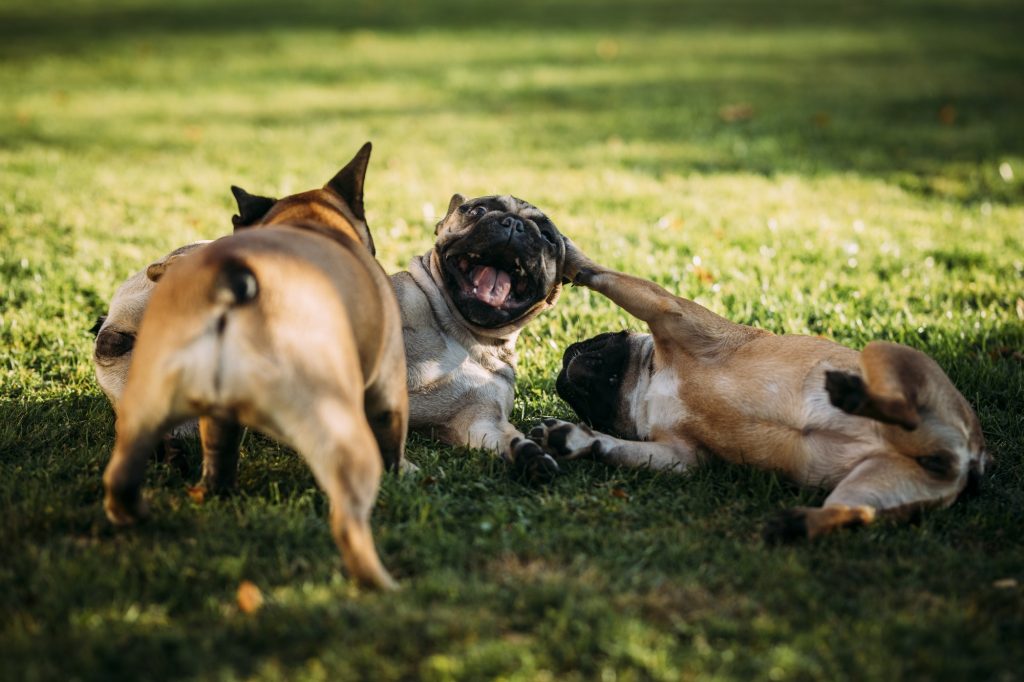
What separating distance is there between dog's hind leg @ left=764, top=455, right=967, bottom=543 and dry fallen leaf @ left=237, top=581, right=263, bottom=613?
196 cm

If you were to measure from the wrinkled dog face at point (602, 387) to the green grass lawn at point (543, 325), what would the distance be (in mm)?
267

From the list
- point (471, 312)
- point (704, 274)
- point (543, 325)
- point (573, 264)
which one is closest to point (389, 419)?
point (471, 312)

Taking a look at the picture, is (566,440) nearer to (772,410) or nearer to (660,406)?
(660,406)

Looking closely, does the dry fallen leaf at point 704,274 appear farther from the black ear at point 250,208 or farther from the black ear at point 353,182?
the black ear at point 250,208

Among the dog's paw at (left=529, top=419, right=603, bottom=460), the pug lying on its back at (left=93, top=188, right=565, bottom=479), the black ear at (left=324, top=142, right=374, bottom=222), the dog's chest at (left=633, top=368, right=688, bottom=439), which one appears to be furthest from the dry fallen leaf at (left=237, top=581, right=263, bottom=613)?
the dog's chest at (left=633, top=368, right=688, bottom=439)

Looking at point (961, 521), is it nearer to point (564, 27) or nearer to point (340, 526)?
point (340, 526)

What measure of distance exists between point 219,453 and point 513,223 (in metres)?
2.13

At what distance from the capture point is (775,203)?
366 inches

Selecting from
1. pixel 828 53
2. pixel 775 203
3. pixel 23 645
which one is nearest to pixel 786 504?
pixel 23 645

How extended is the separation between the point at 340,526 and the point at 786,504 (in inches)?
83.7

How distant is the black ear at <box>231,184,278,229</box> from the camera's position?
472 cm

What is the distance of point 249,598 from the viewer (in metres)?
3.28

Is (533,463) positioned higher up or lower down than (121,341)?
lower down

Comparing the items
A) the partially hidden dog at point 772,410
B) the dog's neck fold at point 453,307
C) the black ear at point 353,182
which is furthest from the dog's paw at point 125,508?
the dog's neck fold at point 453,307
